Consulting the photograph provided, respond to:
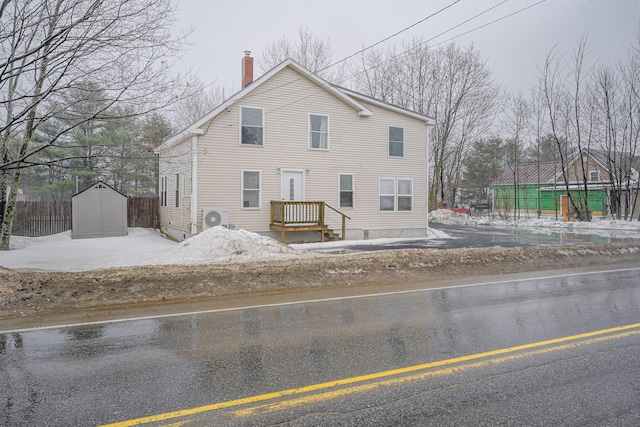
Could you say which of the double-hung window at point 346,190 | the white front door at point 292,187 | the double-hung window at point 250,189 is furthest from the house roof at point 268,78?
the white front door at point 292,187

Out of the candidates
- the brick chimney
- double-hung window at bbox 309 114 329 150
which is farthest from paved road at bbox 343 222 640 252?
the brick chimney

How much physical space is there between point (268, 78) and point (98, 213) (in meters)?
9.52

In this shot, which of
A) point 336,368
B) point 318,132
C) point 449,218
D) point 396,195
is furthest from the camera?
point 449,218

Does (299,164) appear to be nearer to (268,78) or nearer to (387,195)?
(268,78)

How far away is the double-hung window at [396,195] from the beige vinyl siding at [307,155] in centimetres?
24

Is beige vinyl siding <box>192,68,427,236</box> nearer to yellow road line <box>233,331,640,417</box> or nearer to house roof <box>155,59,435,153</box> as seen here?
house roof <box>155,59,435,153</box>

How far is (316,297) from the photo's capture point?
789cm

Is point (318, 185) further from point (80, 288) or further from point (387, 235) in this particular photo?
point (80, 288)

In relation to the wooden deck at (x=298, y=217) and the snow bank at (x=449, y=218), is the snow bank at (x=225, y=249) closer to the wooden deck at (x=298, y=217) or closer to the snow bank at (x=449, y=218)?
the wooden deck at (x=298, y=217)

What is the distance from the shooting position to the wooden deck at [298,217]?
1675 cm

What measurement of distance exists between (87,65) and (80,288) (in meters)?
4.93

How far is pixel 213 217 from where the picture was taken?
16.1 meters

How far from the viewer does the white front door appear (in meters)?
17.8

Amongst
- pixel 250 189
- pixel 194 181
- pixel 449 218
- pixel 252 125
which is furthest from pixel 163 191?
pixel 449 218
